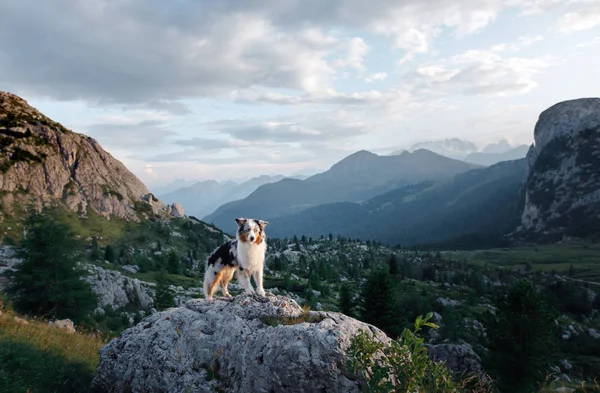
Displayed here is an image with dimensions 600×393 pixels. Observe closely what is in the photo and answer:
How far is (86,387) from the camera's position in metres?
11.2

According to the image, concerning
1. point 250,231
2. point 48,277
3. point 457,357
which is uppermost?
point 250,231

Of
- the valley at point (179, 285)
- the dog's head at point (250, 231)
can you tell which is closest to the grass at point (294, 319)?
the valley at point (179, 285)

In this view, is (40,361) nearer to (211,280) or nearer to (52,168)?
(211,280)

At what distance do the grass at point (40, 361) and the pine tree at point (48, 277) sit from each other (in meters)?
16.9

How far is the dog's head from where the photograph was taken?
13.7m

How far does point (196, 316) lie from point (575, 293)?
529ft

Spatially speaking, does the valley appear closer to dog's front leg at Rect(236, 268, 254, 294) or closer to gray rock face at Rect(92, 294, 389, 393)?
gray rock face at Rect(92, 294, 389, 393)

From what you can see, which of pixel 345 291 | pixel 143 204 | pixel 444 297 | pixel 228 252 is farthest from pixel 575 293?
pixel 143 204

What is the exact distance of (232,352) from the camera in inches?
414

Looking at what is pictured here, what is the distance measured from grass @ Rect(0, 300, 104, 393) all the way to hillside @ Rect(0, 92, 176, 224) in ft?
420

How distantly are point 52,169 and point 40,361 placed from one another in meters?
160

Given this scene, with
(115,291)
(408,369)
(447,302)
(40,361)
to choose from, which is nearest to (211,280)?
(40,361)

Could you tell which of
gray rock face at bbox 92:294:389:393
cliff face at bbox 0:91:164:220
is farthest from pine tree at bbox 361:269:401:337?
cliff face at bbox 0:91:164:220

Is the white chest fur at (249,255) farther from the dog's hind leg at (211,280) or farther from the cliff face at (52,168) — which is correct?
the cliff face at (52,168)
